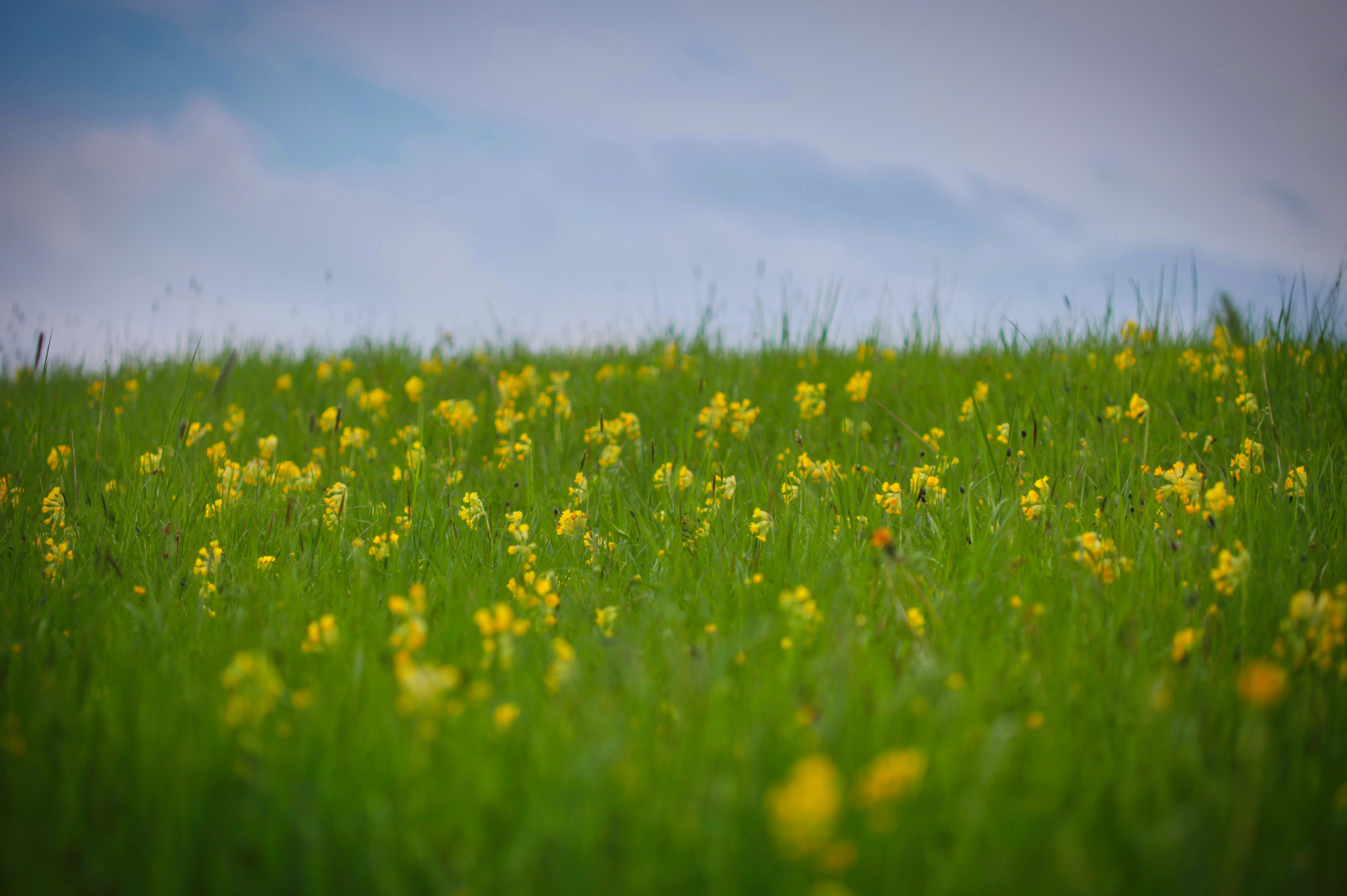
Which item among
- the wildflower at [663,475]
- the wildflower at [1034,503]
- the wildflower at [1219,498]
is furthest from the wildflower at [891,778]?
the wildflower at [663,475]

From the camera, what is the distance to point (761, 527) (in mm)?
2736

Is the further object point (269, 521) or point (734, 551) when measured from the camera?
point (269, 521)

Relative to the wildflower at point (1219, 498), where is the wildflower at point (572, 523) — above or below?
below

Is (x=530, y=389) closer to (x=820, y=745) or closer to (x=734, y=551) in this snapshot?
(x=734, y=551)

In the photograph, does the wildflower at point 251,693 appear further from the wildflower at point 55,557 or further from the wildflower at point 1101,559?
the wildflower at point 1101,559

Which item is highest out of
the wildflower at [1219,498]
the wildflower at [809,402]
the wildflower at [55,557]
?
the wildflower at [809,402]

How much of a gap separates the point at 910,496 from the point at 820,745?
73.1 inches

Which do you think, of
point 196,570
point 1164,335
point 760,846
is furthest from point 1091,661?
point 1164,335

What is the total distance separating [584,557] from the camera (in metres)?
2.86

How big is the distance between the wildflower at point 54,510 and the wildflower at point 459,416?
187cm

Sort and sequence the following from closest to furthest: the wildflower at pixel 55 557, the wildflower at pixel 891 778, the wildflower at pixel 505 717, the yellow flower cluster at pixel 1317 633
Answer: the wildflower at pixel 891 778 < the wildflower at pixel 505 717 < the yellow flower cluster at pixel 1317 633 < the wildflower at pixel 55 557

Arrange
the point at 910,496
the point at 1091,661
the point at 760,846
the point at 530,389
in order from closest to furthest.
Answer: the point at 760,846, the point at 1091,661, the point at 910,496, the point at 530,389

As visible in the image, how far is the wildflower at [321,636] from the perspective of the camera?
1.80 metres

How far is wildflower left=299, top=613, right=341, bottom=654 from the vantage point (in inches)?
70.7
